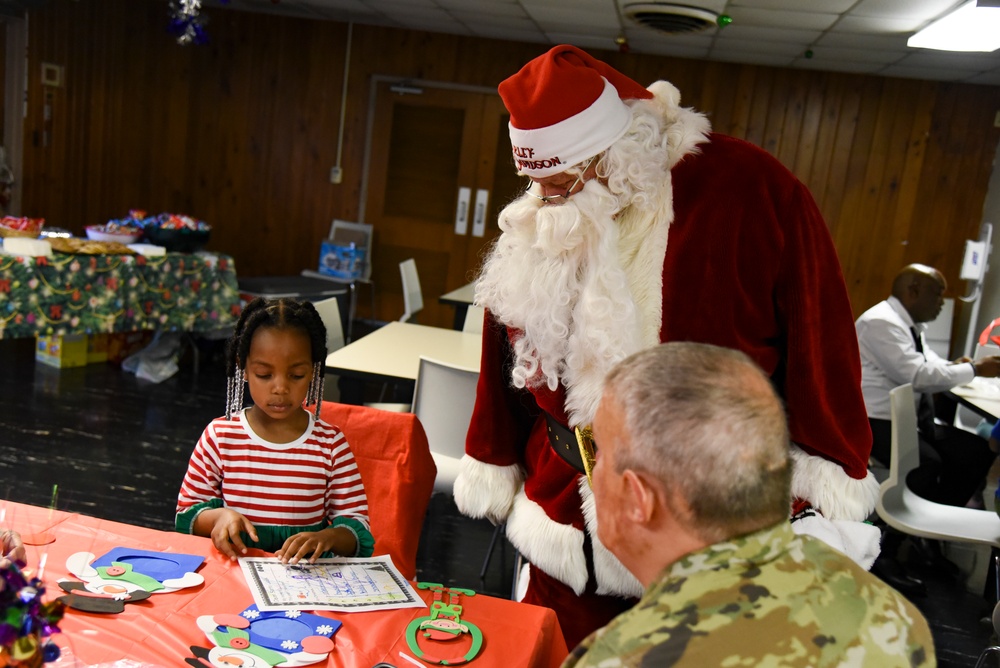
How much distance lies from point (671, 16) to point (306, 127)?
3.93 m

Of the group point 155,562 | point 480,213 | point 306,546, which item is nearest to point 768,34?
point 480,213

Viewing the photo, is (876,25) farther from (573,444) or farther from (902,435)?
(573,444)

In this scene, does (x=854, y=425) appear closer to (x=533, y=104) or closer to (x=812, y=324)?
(x=812, y=324)

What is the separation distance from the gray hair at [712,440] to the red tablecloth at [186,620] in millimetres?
539

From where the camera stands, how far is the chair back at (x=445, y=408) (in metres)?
2.82

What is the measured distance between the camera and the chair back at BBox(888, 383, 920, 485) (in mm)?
2941

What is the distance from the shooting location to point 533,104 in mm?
1517

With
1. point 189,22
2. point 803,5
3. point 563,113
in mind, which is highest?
point 803,5

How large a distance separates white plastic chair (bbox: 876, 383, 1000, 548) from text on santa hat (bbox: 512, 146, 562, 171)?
6.42 ft

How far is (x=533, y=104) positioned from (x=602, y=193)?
20 centimetres

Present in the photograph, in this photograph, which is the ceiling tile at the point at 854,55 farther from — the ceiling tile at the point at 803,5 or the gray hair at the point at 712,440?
the gray hair at the point at 712,440

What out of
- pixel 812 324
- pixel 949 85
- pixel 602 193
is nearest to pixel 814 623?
pixel 812 324

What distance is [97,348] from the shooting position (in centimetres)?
543

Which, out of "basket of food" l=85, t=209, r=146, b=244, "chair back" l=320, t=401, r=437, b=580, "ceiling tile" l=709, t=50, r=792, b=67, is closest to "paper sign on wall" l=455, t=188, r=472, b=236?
"ceiling tile" l=709, t=50, r=792, b=67
